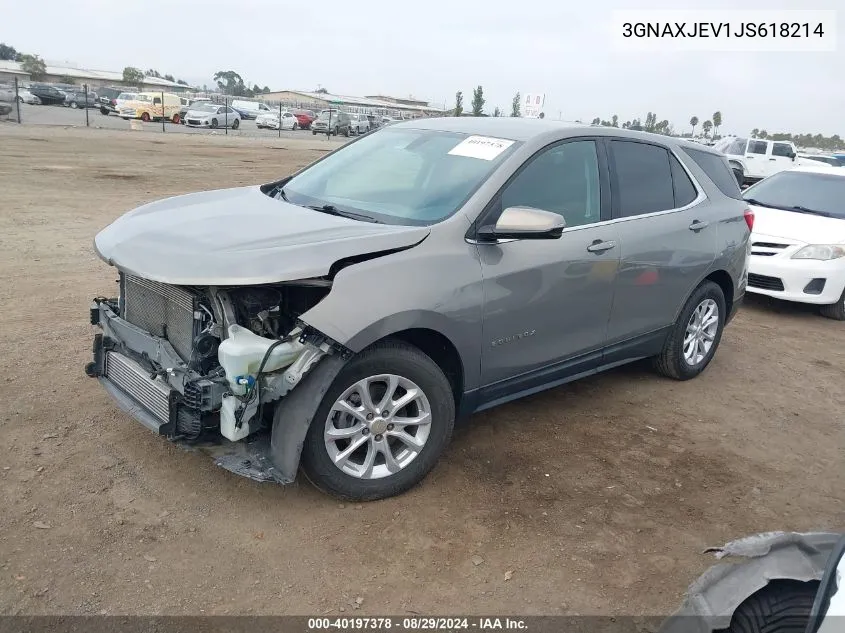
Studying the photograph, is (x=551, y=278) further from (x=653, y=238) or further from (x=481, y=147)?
(x=653, y=238)

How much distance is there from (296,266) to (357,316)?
1.15 ft

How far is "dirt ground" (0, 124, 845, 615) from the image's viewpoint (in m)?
2.95

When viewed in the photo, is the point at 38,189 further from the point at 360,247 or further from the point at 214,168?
the point at 360,247

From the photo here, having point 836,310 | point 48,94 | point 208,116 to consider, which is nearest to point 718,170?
point 836,310

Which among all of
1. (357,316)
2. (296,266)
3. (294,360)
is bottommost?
(294,360)

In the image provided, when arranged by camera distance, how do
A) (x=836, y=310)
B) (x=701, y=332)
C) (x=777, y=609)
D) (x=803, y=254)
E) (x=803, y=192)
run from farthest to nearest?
1. (x=803, y=192)
2. (x=836, y=310)
3. (x=803, y=254)
4. (x=701, y=332)
5. (x=777, y=609)

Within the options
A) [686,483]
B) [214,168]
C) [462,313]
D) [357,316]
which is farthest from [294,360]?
[214,168]

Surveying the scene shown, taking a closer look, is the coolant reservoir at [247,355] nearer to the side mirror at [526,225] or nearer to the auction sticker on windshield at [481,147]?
the side mirror at [526,225]

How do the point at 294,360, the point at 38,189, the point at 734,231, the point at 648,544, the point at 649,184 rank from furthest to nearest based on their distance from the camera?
the point at 38,189 → the point at 734,231 → the point at 649,184 → the point at 648,544 → the point at 294,360

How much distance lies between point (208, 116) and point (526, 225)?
39202 millimetres

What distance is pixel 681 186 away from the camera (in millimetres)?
5145

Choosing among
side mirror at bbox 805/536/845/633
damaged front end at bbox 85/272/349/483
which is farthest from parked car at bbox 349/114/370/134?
side mirror at bbox 805/536/845/633

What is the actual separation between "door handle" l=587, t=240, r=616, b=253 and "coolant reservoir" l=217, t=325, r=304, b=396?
194cm

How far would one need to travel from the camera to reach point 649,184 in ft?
15.9
